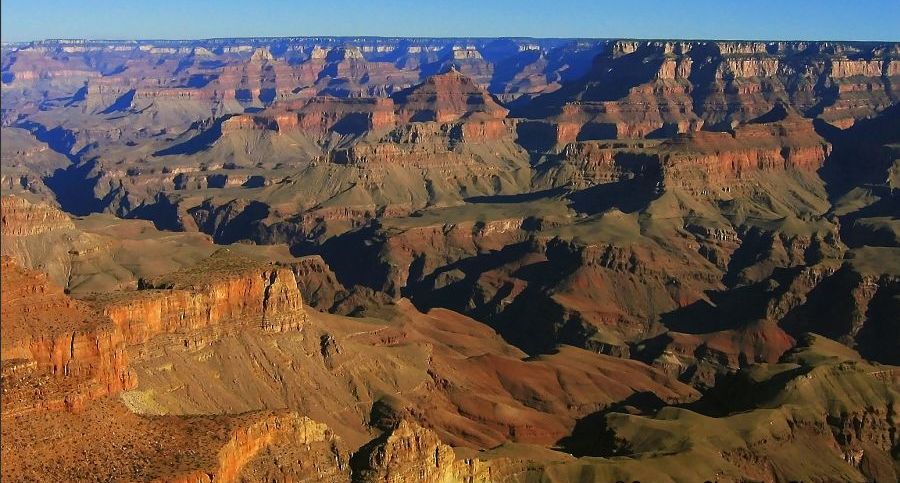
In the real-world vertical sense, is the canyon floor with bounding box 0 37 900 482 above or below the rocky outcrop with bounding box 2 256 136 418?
below

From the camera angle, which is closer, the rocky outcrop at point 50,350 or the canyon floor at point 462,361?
the rocky outcrop at point 50,350

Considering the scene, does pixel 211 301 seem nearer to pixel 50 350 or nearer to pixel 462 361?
pixel 462 361

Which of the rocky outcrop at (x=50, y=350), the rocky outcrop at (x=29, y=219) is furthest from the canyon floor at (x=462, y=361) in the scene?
the rocky outcrop at (x=29, y=219)

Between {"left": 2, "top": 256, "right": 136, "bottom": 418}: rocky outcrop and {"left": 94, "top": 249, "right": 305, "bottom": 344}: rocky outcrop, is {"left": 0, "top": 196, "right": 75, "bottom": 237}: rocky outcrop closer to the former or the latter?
{"left": 94, "top": 249, "right": 305, "bottom": 344}: rocky outcrop

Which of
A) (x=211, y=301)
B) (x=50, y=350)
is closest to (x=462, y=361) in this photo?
(x=211, y=301)

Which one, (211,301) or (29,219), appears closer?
(211,301)

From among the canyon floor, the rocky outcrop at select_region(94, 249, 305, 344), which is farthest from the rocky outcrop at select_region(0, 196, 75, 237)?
the rocky outcrop at select_region(94, 249, 305, 344)

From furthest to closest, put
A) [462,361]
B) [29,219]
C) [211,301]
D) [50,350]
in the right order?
[29,219] < [462,361] < [211,301] < [50,350]

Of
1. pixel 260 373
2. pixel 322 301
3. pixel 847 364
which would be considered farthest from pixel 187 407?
pixel 322 301

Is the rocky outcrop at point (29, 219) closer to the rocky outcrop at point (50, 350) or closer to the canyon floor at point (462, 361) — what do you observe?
the canyon floor at point (462, 361)

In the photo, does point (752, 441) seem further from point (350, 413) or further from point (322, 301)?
point (322, 301)

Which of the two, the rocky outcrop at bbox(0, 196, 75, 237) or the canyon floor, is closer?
the canyon floor

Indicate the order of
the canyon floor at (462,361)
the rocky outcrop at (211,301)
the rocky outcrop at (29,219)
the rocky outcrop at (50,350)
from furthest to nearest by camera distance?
the rocky outcrop at (29,219)
the rocky outcrop at (211,301)
the canyon floor at (462,361)
the rocky outcrop at (50,350)

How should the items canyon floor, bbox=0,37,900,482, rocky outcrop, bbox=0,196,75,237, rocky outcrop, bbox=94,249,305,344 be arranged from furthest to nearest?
rocky outcrop, bbox=0,196,75,237
rocky outcrop, bbox=94,249,305,344
canyon floor, bbox=0,37,900,482
